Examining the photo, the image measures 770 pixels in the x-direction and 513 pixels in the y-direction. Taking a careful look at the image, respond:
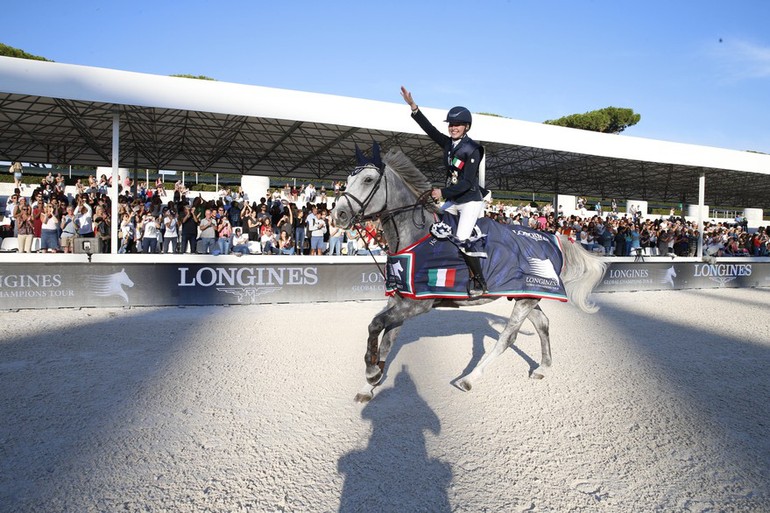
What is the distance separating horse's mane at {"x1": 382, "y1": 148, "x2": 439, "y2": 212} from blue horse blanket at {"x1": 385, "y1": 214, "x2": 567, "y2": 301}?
0.36m

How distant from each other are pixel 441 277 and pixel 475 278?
520 mm

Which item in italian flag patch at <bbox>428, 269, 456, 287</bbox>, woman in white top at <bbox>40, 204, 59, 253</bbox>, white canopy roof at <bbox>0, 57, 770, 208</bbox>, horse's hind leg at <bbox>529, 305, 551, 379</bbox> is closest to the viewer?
italian flag patch at <bbox>428, 269, 456, 287</bbox>

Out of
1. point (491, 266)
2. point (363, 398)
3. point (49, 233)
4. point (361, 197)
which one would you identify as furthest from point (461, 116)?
point (49, 233)

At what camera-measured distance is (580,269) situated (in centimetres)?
656

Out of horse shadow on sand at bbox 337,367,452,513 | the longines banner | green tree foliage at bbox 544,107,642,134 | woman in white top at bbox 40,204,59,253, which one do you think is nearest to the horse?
horse shadow on sand at bbox 337,367,452,513

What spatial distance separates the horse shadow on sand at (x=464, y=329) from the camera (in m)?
6.80

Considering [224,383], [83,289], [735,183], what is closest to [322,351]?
[224,383]

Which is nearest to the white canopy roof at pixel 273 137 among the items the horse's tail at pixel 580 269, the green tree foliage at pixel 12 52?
the horse's tail at pixel 580 269

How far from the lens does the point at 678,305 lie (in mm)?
12406

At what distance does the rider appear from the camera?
192 inches

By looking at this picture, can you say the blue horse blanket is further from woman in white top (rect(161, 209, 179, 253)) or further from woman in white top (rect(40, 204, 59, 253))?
woman in white top (rect(40, 204, 59, 253))

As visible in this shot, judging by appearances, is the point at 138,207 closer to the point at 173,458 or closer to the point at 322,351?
the point at 322,351

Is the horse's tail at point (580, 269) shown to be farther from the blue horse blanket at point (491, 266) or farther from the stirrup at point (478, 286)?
the stirrup at point (478, 286)

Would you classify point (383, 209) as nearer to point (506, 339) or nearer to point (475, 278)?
point (475, 278)
